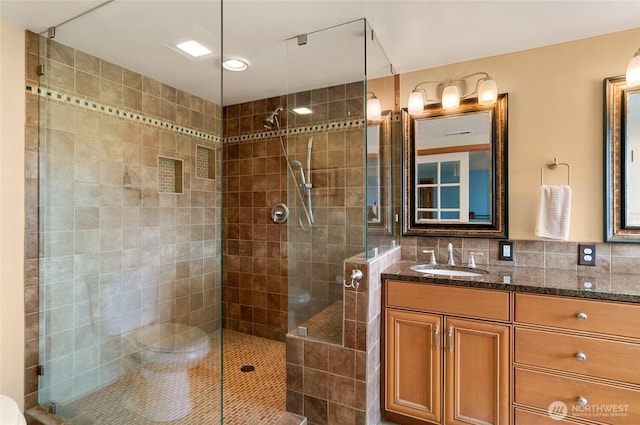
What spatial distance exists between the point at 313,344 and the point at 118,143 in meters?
1.84

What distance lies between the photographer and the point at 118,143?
212cm

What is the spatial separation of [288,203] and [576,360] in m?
1.89

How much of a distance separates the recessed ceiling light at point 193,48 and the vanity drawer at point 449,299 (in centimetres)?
190

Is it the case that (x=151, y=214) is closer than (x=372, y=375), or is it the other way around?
(x=372, y=375)

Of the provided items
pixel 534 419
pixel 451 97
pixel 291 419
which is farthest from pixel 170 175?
pixel 534 419

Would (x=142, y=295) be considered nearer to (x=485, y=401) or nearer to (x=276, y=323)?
(x=276, y=323)

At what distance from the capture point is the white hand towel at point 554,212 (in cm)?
191

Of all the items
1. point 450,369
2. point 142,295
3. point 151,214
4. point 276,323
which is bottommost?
point 276,323

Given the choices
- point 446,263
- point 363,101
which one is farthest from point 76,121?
point 446,263

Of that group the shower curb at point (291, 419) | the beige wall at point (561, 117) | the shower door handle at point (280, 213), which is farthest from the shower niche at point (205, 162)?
the beige wall at point (561, 117)

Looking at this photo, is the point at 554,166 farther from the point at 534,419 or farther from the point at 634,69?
the point at 534,419

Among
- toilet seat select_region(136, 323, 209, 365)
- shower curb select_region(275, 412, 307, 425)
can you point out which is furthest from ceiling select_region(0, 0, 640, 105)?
shower curb select_region(275, 412, 307, 425)

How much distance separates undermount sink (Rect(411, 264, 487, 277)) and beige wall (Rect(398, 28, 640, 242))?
1.19 ft

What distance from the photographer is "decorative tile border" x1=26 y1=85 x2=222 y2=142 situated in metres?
1.94
